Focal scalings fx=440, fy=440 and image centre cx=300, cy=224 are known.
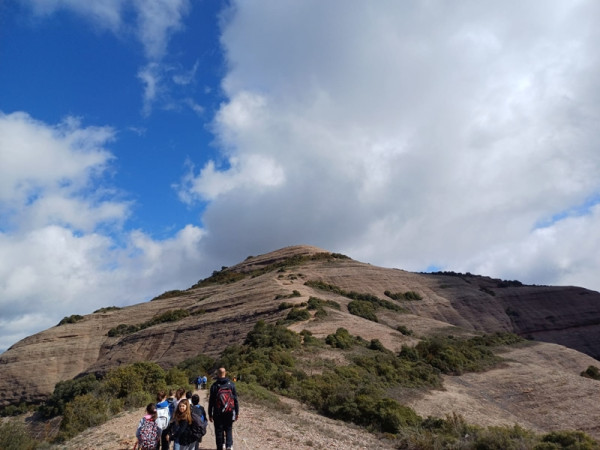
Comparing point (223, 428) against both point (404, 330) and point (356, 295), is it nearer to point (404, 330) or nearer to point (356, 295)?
point (404, 330)

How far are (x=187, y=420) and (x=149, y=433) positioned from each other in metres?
0.99

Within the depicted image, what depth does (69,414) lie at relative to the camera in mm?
14852

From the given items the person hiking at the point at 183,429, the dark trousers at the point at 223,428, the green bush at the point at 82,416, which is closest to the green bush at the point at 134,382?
the green bush at the point at 82,416

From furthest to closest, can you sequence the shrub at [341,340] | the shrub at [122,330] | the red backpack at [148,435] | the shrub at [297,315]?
the shrub at [122,330] → the shrub at [297,315] → the shrub at [341,340] → the red backpack at [148,435]

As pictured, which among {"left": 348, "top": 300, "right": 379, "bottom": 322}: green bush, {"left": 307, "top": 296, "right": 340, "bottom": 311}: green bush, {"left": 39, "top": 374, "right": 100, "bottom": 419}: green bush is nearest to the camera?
{"left": 39, "top": 374, "right": 100, "bottom": 419}: green bush

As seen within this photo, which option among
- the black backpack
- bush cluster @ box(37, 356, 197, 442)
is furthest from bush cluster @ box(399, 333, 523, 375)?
the black backpack

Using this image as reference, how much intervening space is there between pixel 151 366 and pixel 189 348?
1676cm

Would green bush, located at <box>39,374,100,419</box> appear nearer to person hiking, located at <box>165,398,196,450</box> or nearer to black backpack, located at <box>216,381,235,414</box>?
black backpack, located at <box>216,381,235,414</box>

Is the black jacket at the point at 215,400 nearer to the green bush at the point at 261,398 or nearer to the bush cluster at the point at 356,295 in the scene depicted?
the green bush at the point at 261,398

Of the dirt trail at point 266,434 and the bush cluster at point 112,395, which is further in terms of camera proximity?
the bush cluster at point 112,395

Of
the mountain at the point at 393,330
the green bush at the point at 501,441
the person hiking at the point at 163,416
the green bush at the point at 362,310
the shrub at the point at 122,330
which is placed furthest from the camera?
the shrub at the point at 122,330

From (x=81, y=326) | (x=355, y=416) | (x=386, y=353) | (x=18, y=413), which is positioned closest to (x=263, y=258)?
(x=81, y=326)

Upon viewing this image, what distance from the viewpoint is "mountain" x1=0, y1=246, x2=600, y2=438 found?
24.6 metres

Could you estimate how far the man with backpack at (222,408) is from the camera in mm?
9414
